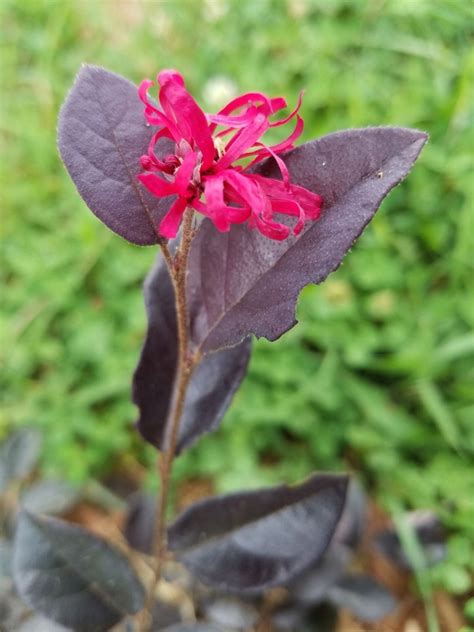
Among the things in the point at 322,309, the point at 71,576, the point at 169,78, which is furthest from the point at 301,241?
the point at 322,309

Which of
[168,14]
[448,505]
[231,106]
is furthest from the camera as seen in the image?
[168,14]

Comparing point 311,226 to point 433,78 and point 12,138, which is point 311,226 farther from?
point 12,138

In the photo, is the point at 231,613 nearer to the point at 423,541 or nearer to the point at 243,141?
the point at 423,541

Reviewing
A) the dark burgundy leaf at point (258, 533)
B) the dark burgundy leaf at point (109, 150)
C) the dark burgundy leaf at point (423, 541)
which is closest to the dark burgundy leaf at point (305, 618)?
the dark burgundy leaf at point (423, 541)

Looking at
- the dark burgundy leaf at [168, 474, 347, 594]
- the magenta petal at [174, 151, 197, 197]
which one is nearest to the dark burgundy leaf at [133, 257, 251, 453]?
the dark burgundy leaf at [168, 474, 347, 594]

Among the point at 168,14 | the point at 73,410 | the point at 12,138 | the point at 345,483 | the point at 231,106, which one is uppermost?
the point at 231,106

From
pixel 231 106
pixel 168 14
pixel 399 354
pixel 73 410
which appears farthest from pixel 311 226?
pixel 168 14
